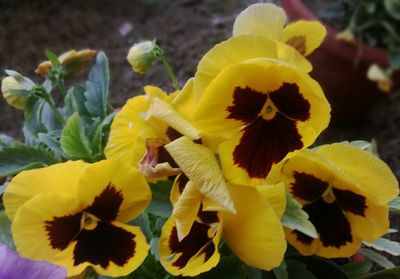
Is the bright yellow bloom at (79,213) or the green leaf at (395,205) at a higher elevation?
the bright yellow bloom at (79,213)

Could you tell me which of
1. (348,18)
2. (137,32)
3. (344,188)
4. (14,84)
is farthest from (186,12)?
(344,188)

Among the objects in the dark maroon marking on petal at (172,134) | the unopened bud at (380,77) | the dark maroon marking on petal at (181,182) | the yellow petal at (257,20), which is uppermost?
the yellow petal at (257,20)

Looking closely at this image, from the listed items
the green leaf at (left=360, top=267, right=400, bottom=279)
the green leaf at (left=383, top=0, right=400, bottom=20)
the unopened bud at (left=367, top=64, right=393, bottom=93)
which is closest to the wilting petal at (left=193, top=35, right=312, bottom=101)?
the green leaf at (left=360, top=267, right=400, bottom=279)

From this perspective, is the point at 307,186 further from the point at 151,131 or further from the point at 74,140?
the point at 74,140

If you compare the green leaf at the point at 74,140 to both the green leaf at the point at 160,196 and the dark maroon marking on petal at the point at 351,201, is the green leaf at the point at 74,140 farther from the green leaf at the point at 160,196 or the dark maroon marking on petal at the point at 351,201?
the dark maroon marking on petal at the point at 351,201

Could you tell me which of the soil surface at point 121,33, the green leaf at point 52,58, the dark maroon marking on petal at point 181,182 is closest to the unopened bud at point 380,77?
the soil surface at point 121,33

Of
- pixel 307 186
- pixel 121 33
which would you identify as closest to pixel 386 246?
pixel 307 186
